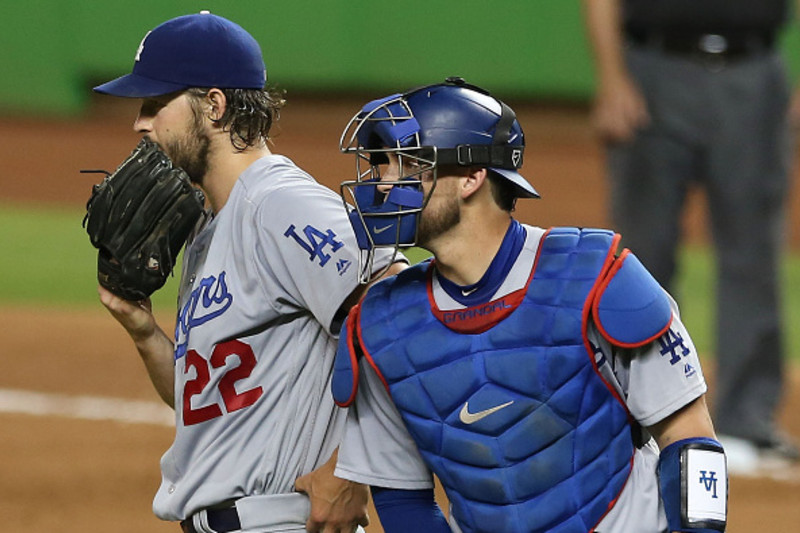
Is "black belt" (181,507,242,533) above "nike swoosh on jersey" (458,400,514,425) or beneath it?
beneath

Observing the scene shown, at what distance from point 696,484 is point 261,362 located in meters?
1.04

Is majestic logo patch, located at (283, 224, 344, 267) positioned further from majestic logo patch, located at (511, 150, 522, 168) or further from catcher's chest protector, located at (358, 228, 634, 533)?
majestic logo patch, located at (511, 150, 522, 168)

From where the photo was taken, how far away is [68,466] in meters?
6.52

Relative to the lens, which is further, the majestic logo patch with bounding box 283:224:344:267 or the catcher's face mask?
the majestic logo patch with bounding box 283:224:344:267

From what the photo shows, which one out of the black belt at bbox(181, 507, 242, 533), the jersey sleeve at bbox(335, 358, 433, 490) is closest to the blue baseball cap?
the jersey sleeve at bbox(335, 358, 433, 490)

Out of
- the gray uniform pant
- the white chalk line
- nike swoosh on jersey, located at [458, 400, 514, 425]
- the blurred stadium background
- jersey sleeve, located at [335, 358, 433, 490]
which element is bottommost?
the blurred stadium background

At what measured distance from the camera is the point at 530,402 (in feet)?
9.32

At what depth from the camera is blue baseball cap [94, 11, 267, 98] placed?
11.0 feet

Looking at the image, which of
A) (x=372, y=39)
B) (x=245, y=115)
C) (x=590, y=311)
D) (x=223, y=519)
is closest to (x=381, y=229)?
(x=590, y=311)

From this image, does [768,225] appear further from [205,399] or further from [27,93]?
[27,93]

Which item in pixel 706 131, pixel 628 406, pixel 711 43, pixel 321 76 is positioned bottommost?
pixel 321 76

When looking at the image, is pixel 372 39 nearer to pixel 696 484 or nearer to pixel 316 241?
pixel 316 241

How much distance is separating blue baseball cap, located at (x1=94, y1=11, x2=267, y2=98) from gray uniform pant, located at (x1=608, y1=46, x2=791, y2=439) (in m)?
3.53

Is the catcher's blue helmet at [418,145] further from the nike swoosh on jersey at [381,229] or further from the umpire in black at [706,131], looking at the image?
the umpire in black at [706,131]
